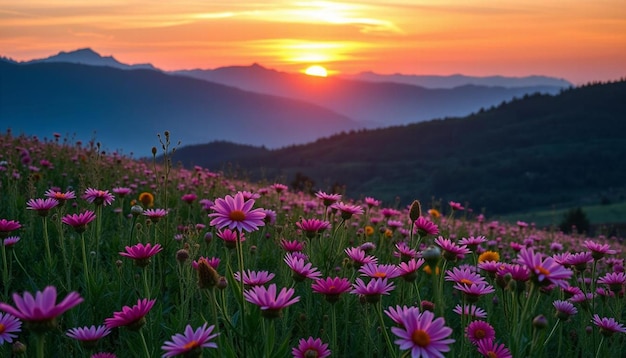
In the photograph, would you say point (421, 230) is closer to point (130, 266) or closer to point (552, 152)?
point (130, 266)

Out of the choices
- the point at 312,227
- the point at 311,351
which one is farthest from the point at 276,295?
the point at 311,351

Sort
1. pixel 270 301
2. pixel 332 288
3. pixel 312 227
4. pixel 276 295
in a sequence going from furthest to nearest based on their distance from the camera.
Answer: pixel 312 227 → pixel 276 295 → pixel 332 288 → pixel 270 301

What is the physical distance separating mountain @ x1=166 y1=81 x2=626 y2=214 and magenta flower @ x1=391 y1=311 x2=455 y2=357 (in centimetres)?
7701

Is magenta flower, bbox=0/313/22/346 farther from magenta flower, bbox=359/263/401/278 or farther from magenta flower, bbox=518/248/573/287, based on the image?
magenta flower, bbox=518/248/573/287

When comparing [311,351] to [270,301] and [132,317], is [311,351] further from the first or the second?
[132,317]

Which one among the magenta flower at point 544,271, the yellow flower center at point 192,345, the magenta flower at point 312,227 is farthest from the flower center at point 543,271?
the magenta flower at point 312,227

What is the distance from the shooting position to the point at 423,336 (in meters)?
1.70

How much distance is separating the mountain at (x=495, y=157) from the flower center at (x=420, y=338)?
77037mm

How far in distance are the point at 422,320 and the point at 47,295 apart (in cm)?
113

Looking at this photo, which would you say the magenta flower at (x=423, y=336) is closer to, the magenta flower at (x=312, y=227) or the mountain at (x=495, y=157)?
the magenta flower at (x=312, y=227)

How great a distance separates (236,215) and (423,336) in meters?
0.83

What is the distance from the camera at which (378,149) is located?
12812cm

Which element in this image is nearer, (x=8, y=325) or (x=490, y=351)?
(x=8, y=325)

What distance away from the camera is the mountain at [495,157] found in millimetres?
91500
